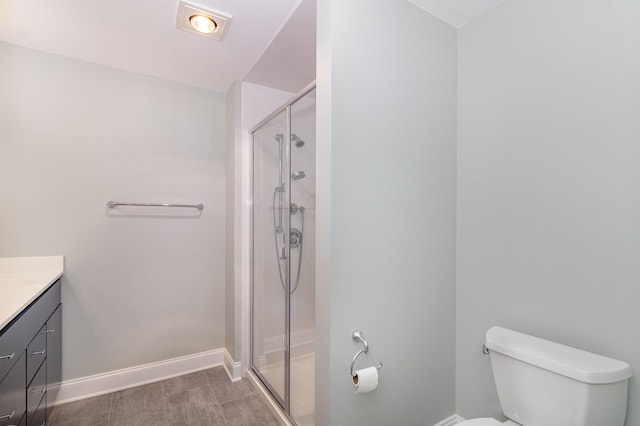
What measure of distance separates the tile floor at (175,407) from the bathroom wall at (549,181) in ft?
4.54

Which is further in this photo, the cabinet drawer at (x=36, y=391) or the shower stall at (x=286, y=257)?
the shower stall at (x=286, y=257)

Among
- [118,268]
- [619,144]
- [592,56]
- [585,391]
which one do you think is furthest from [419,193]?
[118,268]

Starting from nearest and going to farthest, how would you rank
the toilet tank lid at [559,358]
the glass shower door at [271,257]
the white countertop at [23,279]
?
1. the toilet tank lid at [559,358]
2. the white countertop at [23,279]
3. the glass shower door at [271,257]

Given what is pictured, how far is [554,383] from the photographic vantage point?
1.14 m

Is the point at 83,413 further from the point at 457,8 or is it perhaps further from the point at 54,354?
the point at 457,8

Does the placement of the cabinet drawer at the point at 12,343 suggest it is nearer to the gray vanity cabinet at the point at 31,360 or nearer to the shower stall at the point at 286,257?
the gray vanity cabinet at the point at 31,360

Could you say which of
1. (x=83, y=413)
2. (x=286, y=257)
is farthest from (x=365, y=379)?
(x=83, y=413)

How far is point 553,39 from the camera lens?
1.35 m

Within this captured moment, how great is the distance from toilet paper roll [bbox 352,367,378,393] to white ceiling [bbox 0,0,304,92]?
1.88 m

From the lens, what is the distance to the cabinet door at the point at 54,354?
5.60 ft

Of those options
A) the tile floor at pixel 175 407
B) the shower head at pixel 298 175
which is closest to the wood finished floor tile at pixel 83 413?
the tile floor at pixel 175 407

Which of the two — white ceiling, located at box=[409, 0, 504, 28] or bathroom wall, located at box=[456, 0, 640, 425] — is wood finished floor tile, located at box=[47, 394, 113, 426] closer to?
bathroom wall, located at box=[456, 0, 640, 425]

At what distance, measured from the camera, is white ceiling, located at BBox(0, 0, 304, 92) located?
5.14 feet

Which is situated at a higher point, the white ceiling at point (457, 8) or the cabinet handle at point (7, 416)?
the white ceiling at point (457, 8)
